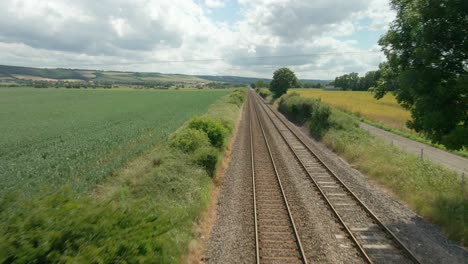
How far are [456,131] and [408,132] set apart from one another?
2649 cm

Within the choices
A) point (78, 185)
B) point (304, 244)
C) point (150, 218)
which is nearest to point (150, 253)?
point (150, 218)

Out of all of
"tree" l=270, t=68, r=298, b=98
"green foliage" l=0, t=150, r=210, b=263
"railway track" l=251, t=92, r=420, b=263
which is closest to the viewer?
"green foliage" l=0, t=150, r=210, b=263

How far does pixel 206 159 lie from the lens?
610 inches

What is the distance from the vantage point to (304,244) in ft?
31.0

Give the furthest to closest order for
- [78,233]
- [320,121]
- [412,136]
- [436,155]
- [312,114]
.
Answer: [312,114], [320,121], [412,136], [436,155], [78,233]

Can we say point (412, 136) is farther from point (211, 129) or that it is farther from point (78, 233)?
point (78, 233)

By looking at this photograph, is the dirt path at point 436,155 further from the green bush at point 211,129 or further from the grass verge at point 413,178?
the green bush at point 211,129

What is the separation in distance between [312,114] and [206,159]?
22.4 metres

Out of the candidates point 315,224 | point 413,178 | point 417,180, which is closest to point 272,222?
point 315,224

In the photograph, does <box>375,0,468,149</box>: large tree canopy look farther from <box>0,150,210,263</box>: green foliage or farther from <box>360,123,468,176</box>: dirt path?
<box>360,123,468,176</box>: dirt path

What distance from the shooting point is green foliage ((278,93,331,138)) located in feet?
102

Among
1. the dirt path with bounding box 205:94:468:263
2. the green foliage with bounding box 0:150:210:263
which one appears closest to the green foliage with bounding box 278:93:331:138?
the dirt path with bounding box 205:94:468:263

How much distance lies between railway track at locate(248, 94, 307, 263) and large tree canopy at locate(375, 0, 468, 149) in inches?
243

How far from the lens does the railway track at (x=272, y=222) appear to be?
8859 mm
